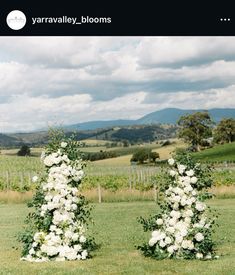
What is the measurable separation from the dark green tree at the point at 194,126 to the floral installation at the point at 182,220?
96143mm

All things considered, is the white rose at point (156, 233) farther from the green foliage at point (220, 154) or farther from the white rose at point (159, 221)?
the green foliage at point (220, 154)

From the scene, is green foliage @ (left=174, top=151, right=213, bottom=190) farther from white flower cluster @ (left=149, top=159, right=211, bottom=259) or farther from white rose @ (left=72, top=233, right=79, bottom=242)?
white rose @ (left=72, top=233, right=79, bottom=242)

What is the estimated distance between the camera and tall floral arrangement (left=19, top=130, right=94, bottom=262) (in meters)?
12.9

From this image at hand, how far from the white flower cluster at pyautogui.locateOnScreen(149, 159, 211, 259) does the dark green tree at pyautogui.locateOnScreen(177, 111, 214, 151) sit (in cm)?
9635

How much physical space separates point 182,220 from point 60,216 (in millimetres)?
2849

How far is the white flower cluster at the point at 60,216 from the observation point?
1283cm

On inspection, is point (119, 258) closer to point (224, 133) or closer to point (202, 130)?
point (202, 130)

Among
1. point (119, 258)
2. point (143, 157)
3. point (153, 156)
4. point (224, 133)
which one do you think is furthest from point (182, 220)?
point (224, 133)

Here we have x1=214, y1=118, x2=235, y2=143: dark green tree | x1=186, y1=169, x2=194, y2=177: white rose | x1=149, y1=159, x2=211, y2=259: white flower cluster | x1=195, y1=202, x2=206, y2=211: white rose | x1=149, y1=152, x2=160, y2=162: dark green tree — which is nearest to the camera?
x1=149, y1=159, x2=211, y2=259: white flower cluster

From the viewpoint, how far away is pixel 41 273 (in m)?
11.3

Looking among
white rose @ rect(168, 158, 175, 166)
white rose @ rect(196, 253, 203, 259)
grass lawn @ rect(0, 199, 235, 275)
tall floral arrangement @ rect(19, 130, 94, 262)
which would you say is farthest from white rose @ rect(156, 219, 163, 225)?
tall floral arrangement @ rect(19, 130, 94, 262)

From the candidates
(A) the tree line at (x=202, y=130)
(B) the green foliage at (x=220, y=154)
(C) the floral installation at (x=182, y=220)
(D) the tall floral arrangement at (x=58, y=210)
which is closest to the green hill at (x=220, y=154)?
(B) the green foliage at (x=220, y=154)

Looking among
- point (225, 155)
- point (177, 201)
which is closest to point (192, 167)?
point (177, 201)

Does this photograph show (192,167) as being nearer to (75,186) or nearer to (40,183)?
(75,186)
